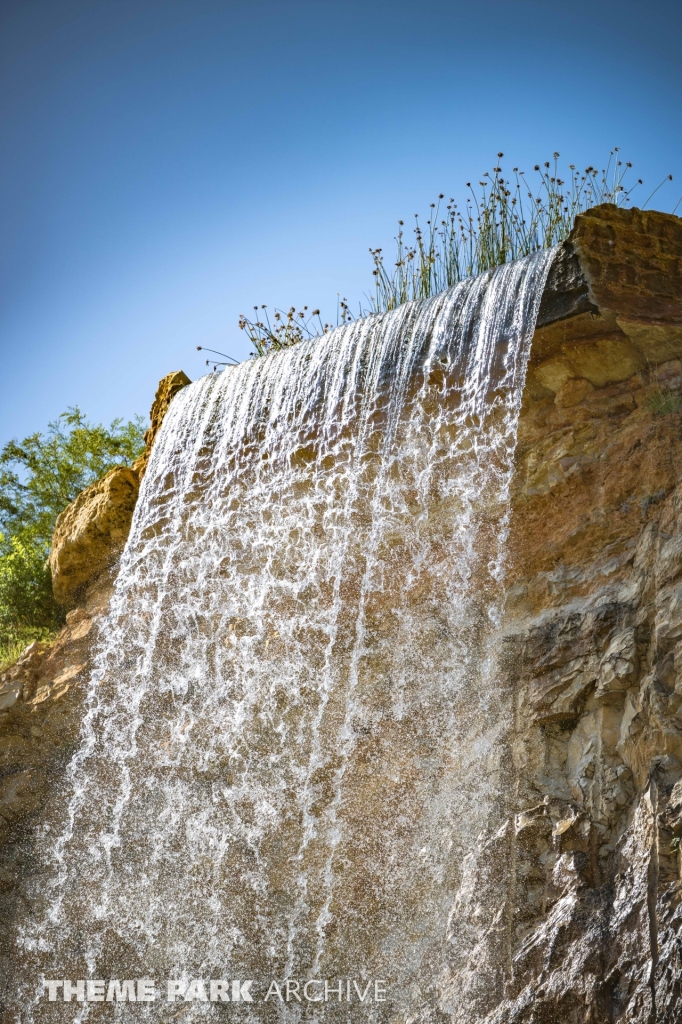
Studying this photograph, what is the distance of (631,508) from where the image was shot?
5168 mm

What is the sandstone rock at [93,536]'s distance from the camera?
740 centimetres

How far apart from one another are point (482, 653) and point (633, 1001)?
2268 millimetres

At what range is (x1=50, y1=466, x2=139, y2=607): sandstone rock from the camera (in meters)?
7.40

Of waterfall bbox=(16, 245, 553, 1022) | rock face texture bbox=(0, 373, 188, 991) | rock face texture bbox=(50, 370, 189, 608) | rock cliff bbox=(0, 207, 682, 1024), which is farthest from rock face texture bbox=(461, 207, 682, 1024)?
rock face texture bbox=(50, 370, 189, 608)

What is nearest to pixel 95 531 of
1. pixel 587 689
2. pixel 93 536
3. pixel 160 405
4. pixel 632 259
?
pixel 93 536

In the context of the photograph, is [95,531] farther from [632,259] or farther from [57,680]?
[632,259]

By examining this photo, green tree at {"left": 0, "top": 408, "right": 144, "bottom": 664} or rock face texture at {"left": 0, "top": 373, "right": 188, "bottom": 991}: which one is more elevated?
green tree at {"left": 0, "top": 408, "right": 144, "bottom": 664}

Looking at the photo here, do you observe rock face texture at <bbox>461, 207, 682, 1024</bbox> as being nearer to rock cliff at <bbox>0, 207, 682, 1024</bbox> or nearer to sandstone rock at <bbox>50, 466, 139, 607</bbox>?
rock cliff at <bbox>0, 207, 682, 1024</bbox>

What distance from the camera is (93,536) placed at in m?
7.41

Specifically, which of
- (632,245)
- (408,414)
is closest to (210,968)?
(408,414)

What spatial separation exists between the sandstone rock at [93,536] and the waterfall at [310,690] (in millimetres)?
593

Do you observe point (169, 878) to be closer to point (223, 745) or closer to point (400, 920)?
point (223, 745)

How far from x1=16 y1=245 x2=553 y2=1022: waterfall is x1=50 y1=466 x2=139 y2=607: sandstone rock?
59 cm

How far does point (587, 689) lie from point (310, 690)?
196 centimetres
